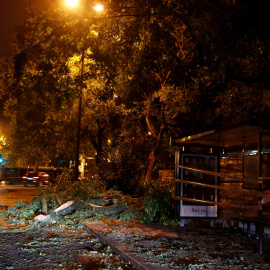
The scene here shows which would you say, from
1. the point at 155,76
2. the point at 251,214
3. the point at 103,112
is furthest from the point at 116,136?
the point at 251,214

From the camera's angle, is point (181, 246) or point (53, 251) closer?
point (53, 251)

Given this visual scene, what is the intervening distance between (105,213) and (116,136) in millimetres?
15352

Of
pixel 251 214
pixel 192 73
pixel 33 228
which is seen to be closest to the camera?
pixel 251 214

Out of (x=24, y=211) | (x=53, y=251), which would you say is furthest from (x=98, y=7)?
(x=53, y=251)

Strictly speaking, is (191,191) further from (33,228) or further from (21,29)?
(21,29)

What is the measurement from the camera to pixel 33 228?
1030 cm

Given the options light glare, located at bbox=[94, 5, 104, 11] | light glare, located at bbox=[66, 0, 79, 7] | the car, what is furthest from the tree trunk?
the car

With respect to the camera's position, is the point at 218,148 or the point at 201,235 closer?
the point at 201,235

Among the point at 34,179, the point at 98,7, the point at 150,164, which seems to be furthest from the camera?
the point at 34,179

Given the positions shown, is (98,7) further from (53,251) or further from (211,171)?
(53,251)

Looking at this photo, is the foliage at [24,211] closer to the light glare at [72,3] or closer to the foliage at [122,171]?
the foliage at [122,171]

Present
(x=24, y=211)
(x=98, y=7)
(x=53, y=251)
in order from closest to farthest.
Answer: (x=53, y=251)
(x=98, y=7)
(x=24, y=211)

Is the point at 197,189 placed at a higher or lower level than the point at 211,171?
lower

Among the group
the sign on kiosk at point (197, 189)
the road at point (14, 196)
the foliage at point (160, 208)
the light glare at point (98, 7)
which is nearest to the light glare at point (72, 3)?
the light glare at point (98, 7)
